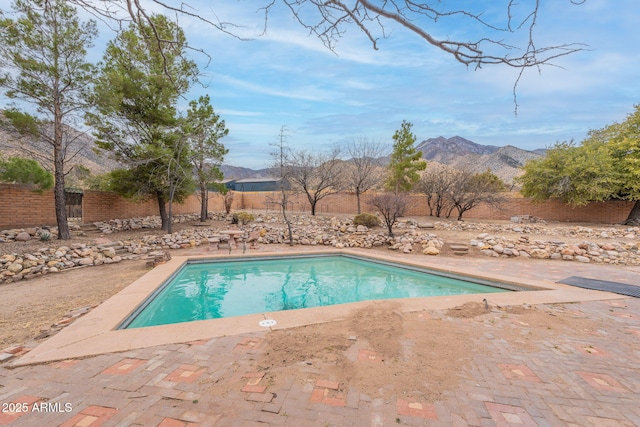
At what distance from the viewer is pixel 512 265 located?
7133 millimetres

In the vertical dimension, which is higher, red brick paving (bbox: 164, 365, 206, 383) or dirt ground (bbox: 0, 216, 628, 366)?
red brick paving (bbox: 164, 365, 206, 383)

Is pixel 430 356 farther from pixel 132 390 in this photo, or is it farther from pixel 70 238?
pixel 70 238

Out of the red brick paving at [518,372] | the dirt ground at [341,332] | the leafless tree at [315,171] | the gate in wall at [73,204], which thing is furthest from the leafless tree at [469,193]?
the gate in wall at [73,204]

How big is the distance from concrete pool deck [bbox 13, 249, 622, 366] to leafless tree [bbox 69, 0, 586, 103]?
2.83 m

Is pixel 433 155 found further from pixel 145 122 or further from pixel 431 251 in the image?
pixel 145 122

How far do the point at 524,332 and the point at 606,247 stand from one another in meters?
8.01

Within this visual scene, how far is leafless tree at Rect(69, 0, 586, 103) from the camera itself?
1.70m

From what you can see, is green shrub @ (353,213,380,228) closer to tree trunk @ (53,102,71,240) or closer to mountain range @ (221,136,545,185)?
mountain range @ (221,136,545,185)

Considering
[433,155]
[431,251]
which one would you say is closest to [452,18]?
[431,251]

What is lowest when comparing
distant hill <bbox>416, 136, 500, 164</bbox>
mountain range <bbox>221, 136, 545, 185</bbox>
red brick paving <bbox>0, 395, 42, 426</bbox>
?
red brick paving <bbox>0, 395, 42, 426</bbox>

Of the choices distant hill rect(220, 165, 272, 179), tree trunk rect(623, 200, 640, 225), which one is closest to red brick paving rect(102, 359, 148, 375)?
distant hill rect(220, 165, 272, 179)

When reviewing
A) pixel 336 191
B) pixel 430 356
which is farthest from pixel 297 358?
pixel 336 191

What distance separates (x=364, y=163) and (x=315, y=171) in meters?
3.38

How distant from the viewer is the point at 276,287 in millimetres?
6426
